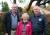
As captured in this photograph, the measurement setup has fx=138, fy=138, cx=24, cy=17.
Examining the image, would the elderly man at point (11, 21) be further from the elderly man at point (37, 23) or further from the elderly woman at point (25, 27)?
the elderly man at point (37, 23)

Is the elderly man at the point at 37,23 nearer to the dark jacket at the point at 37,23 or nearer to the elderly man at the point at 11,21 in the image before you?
the dark jacket at the point at 37,23

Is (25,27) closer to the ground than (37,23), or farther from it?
closer to the ground

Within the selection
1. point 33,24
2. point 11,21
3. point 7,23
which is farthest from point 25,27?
point 7,23

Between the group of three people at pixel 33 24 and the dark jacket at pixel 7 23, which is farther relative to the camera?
the dark jacket at pixel 7 23

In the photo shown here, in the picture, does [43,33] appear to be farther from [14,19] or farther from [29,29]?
[14,19]

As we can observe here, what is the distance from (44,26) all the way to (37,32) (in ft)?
0.81

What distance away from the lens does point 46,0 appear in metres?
10.9

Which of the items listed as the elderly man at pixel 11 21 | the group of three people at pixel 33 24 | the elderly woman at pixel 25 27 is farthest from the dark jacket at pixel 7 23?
the elderly woman at pixel 25 27

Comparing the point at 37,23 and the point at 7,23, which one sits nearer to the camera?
the point at 37,23

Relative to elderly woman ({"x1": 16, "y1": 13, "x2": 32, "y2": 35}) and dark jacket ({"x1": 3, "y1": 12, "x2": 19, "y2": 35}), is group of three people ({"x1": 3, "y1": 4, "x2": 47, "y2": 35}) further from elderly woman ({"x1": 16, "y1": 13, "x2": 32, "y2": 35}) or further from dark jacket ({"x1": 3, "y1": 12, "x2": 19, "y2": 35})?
dark jacket ({"x1": 3, "y1": 12, "x2": 19, "y2": 35})

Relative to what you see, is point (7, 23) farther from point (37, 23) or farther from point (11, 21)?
point (37, 23)

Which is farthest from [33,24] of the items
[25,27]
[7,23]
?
[7,23]

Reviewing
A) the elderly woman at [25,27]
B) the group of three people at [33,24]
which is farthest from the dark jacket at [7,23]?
the elderly woman at [25,27]

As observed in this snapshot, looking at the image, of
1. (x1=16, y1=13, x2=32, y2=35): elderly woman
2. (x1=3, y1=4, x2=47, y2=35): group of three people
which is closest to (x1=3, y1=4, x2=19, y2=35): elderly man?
(x1=3, y1=4, x2=47, y2=35): group of three people
